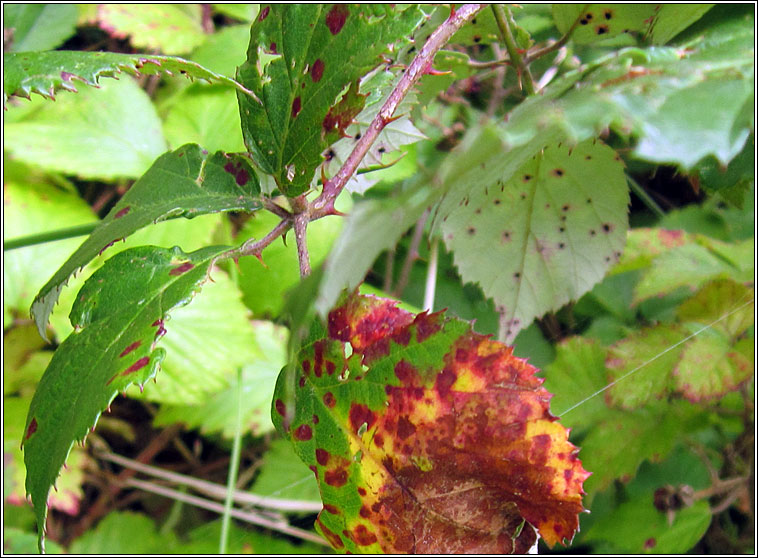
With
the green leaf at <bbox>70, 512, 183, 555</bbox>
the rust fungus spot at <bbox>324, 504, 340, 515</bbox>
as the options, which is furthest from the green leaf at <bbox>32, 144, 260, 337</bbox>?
the green leaf at <bbox>70, 512, 183, 555</bbox>

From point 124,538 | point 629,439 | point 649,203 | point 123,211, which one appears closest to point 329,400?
point 123,211

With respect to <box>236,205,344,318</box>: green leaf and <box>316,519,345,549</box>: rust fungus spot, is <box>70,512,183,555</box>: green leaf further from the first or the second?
<box>316,519,345,549</box>: rust fungus spot

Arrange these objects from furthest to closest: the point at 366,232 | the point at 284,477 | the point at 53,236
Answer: the point at 284,477 < the point at 53,236 < the point at 366,232

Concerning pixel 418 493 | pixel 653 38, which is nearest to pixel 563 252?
pixel 653 38

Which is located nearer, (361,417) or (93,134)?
(361,417)

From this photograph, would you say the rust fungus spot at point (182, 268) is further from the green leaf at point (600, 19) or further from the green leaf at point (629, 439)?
the green leaf at point (629, 439)

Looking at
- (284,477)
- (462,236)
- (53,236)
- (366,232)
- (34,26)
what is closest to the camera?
(366,232)

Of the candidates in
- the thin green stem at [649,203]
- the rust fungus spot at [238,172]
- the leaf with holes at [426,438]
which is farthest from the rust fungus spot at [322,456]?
the thin green stem at [649,203]

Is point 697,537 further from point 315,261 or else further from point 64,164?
point 64,164

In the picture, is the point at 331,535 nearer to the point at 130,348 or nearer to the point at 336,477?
the point at 336,477
